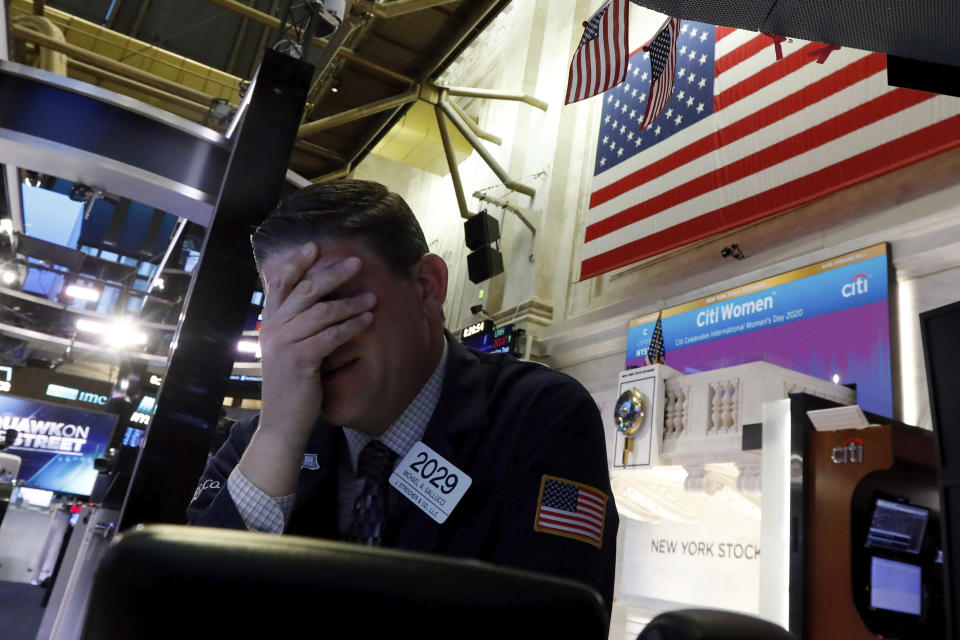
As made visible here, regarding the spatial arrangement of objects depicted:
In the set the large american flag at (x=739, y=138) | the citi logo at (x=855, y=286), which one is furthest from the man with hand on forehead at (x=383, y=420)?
the citi logo at (x=855, y=286)

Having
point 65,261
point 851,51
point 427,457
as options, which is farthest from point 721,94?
point 65,261

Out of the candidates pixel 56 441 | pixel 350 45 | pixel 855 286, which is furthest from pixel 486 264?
pixel 56 441

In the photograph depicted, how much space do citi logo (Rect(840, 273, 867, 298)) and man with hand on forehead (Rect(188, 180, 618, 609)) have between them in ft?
21.0

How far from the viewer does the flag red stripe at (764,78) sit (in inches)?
287

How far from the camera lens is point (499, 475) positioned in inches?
47.4

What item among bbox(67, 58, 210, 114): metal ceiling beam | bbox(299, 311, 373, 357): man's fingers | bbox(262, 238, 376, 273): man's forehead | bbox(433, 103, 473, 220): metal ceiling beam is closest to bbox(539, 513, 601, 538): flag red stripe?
bbox(299, 311, 373, 357): man's fingers

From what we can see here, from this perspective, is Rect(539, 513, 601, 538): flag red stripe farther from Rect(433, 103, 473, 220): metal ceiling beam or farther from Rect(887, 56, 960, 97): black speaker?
Rect(433, 103, 473, 220): metal ceiling beam

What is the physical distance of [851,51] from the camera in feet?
22.4

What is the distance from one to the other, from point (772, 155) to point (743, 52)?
1613 millimetres

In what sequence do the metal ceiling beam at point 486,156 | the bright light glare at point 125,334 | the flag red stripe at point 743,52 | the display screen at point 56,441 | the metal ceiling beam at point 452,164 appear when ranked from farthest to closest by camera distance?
the bright light glare at point 125,334
the display screen at point 56,441
the metal ceiling beam at point 452,164
the metal ceiling beam at point 486,156
the flag red stripe at point 743,52

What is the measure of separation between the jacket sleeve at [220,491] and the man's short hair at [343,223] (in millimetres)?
430

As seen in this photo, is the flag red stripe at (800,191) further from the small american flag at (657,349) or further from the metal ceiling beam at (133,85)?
the metal ceiling beam at (133,85)

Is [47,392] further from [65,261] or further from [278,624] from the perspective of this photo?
[278,624]

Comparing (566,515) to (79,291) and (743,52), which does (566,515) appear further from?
(79,291)
